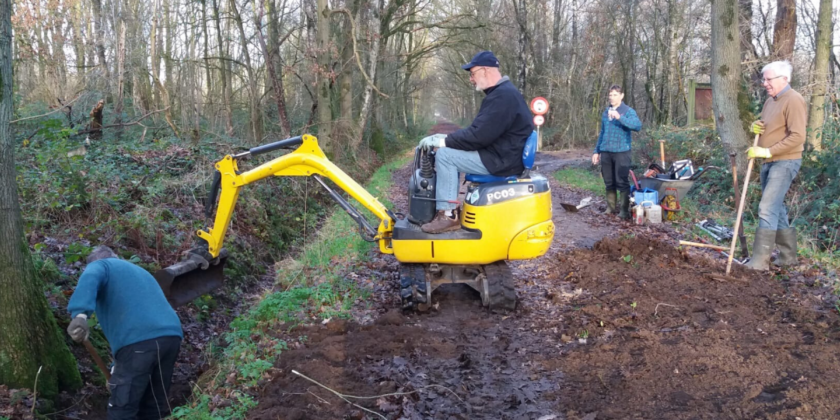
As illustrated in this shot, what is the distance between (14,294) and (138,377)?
1.24 meters

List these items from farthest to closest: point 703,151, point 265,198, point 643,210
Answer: point 703,151 < point 265,198 < point 643,210

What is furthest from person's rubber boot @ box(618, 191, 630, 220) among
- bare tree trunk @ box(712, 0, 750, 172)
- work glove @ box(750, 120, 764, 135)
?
work glove @ box(750, 120, 764, 135)

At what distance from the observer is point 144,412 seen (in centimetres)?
485

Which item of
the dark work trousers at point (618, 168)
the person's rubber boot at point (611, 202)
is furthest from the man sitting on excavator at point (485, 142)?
the person's rubber boot at point (611, 202)

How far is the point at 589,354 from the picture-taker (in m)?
4.98

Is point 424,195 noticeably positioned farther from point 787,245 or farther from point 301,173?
point 787,245

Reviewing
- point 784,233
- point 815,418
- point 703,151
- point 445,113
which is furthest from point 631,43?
point 445,113

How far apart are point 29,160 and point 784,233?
1062cm

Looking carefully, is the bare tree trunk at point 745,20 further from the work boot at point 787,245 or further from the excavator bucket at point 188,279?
the excavator bucket at point 188,279

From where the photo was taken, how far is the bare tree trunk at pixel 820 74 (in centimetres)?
1198

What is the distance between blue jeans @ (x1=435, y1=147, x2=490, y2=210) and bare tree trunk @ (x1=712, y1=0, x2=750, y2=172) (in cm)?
810

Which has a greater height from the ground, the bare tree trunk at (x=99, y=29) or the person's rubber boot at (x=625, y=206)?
the bare tree trunk at (x=99, y=29)

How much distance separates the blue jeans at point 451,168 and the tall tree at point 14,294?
142 inches

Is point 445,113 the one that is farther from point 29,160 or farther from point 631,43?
point 29,160
